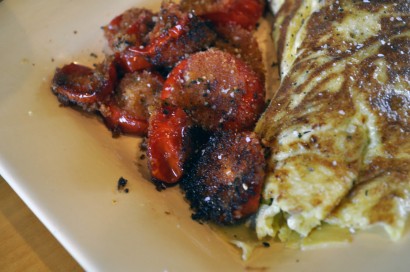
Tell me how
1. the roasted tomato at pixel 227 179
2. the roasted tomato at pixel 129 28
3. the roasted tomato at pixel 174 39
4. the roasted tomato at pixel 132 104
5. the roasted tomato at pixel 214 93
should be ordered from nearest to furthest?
the roasted tomato at pixel 227 179, the roasted tomato at pixel 214 93, the roasted tomato at pixel 132 104, the roasted tomato at pixel 174 39, the roasted tomato at pixel 129 28

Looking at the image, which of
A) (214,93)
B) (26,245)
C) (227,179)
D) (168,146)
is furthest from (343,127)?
(26,245)

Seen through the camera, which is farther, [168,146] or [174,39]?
[174,39]

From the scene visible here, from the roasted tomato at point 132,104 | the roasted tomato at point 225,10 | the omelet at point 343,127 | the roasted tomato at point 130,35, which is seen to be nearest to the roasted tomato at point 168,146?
the roasted tomato at point 132,104

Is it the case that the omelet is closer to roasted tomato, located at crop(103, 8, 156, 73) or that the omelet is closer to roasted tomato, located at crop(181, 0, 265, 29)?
roasted tomato, located at crop(181, 0, 265, 29)

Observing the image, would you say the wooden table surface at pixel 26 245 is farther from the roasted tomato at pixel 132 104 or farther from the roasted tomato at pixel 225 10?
the roasted tomato at pixel 225 10

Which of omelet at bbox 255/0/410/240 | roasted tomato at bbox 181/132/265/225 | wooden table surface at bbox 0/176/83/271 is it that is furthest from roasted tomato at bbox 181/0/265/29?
wooden table surface at bbox 0/176/83/271

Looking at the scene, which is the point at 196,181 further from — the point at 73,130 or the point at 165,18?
the point at 165,18

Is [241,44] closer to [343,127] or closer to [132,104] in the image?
[132,104]
